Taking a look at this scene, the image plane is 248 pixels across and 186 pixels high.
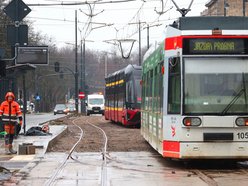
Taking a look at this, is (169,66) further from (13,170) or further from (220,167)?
(13,170)

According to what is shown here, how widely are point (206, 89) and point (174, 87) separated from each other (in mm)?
681

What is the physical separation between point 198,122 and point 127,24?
86.2 feet

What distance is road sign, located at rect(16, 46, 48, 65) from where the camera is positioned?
1939 cm

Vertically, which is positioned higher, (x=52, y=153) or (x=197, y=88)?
(x=197, y=88)

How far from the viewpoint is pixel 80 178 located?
1170cm

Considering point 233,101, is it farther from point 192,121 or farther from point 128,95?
point 128,95

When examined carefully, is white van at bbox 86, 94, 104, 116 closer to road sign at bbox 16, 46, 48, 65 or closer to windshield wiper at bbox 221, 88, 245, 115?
road sign at bbox 16, 46, 48, 65

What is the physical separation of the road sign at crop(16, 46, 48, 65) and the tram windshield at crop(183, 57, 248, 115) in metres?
8.05

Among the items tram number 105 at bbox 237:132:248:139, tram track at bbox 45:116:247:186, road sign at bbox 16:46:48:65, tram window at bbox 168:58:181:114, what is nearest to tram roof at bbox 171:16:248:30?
tram window at bbox 168:58:181:114

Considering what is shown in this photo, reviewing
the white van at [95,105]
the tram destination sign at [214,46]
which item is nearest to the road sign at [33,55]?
the tram destination sign at [214,46]

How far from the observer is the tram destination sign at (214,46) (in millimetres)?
12734

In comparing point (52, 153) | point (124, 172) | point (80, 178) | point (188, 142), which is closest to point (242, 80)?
point (188, 142)

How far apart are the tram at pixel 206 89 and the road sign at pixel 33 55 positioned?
751 cm

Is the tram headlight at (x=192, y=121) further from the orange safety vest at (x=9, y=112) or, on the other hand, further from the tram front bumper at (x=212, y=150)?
the orange safety vest at (x=9, y=112)
